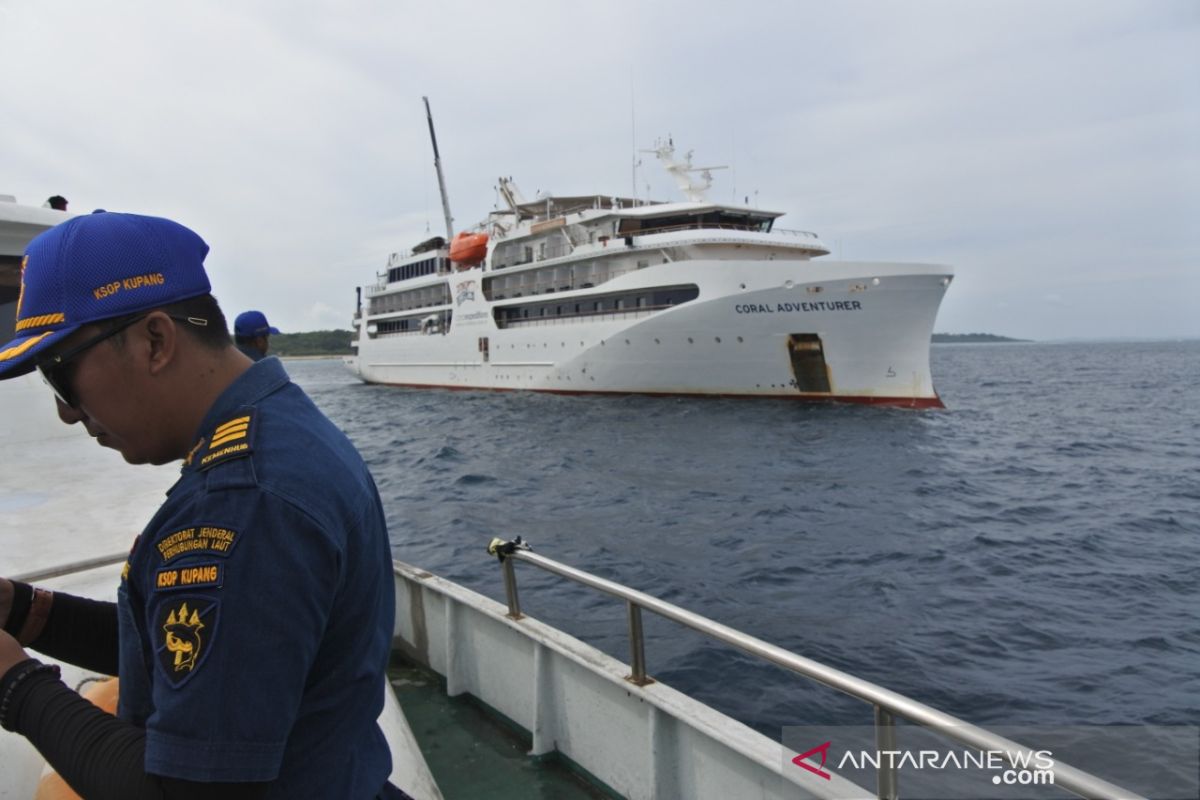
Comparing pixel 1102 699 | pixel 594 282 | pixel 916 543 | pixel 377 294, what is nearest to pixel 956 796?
pixel 1102 699

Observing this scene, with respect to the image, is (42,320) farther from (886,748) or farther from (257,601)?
(886,748)

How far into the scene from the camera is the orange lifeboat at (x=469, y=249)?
32.5 m

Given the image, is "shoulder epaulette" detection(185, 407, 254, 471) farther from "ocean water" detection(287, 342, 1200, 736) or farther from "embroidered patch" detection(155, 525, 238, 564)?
"ocean water" detection(287, 342, 1200, 736)

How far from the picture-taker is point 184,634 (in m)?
0.80

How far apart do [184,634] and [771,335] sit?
21.3 metres

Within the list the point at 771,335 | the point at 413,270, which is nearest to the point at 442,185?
the point at 413,270

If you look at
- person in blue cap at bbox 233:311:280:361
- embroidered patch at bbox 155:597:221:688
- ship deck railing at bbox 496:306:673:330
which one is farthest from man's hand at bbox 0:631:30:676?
ship deck railing at bbox 496:306:673:330

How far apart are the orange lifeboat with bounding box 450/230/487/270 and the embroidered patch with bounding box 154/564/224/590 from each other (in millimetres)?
32943

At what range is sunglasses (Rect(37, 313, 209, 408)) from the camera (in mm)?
903

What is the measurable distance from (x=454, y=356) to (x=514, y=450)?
55.7 feet

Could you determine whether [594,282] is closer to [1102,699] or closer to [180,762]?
[1102,699]

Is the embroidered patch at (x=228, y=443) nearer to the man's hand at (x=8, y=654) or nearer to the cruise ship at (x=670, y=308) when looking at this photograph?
the man's hand at (x=8, y=654)

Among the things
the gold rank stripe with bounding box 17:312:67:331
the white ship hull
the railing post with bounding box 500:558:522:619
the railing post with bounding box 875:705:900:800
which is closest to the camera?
the gold rank stripe with bounding box 17:312:67:331

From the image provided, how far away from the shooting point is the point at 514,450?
53.2 feet
